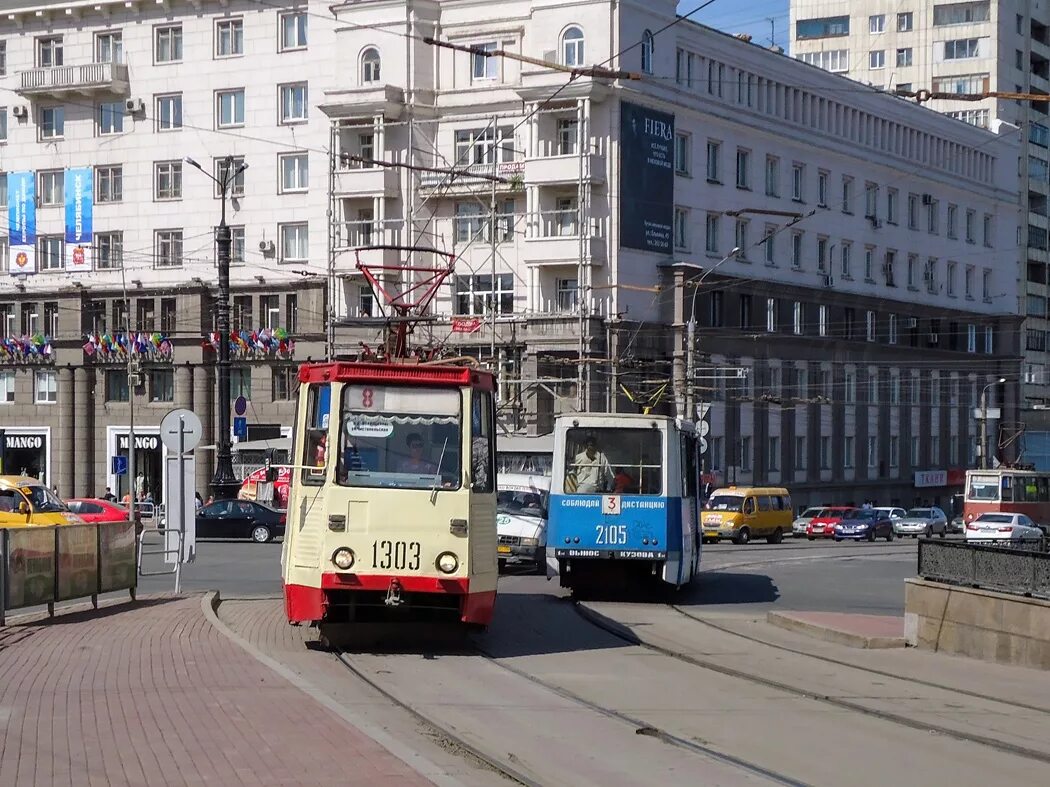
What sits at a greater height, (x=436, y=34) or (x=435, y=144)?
(x=436, y=34)

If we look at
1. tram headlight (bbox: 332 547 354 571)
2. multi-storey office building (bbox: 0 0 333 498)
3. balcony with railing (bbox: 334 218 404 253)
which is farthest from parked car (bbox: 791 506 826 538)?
tram headlight (bbox: 332 547 354 571)

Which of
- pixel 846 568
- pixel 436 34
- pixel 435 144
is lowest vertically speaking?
pixel 846 568

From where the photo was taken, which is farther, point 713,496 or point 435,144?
point 435,144

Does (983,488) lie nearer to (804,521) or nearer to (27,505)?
(804,521)

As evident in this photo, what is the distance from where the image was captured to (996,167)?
8112cm

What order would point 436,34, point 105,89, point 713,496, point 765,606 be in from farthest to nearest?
point 105,89, point 436,34, point 713,496, point 765,606

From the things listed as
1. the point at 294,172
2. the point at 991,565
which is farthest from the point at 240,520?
the point at 991,565

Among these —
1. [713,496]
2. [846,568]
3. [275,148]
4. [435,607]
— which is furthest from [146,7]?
[435,607]

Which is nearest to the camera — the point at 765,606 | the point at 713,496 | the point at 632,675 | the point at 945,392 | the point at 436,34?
the point at 632,675

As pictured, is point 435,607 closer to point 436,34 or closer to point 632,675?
point 632,675

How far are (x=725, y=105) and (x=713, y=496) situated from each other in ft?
54.3

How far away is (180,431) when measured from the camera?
2231cm

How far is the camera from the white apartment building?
321 ft

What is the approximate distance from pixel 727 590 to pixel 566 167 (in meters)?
29.9
